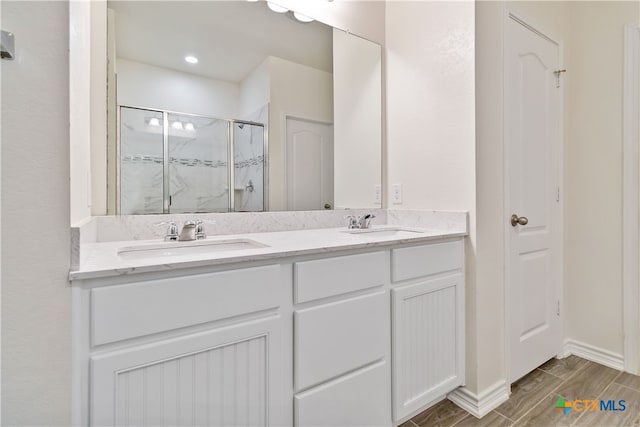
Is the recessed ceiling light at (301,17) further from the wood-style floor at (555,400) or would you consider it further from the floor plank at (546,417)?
the floor plank at (546,417)

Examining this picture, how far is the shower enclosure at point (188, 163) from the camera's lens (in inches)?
50.8

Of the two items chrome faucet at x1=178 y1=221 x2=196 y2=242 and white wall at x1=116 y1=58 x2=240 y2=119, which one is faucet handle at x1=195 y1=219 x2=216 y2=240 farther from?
white wall at x1=116 y1=58 x2=240 y2=119

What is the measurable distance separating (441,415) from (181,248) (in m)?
1.40

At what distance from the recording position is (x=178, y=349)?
0.83m

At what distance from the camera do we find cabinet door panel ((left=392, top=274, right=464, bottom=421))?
1301 mm

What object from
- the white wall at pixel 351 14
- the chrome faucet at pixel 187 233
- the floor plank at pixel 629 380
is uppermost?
the white wall at pixel 351 14

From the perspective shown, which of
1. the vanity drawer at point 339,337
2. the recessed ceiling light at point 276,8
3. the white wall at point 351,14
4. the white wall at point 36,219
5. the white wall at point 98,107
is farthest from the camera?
the white wall at point 351,14

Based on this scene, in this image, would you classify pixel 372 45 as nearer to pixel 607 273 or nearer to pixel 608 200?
pixel 608 200

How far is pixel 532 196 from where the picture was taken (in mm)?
1792

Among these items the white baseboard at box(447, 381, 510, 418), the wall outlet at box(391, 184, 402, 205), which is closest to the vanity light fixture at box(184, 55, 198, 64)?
the wall outlet at box(391, 184, 402, 205)

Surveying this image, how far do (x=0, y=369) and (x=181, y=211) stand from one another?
78 cm

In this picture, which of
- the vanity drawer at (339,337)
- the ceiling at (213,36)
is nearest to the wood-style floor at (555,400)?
the vanity drawer at (339,337)

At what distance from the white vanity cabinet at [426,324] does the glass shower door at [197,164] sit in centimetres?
85

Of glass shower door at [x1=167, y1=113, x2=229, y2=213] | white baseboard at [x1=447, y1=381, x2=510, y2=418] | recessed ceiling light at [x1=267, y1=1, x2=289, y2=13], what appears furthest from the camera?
recessed ceiling light at [x1=267, y1=1, x2=289, y2=13]
